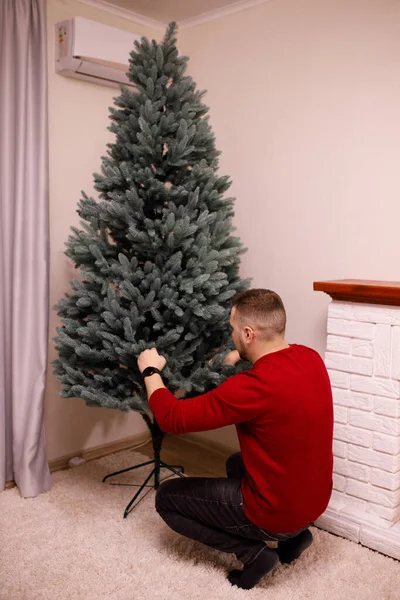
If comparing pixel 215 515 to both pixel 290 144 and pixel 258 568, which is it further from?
pixel 290 144

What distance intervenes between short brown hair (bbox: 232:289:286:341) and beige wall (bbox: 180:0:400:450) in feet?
2.86

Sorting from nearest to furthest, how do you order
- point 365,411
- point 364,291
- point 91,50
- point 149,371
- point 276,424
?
1. point 276,424
2. point 149,371
3. point 364,291
4. point 365,411
5. point 91,50

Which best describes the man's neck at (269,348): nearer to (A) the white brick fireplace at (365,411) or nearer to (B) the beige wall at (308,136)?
(A) the white brick fireplace at (365,411)

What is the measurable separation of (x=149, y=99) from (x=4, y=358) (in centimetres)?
143

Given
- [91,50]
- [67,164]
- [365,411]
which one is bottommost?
[365,411]

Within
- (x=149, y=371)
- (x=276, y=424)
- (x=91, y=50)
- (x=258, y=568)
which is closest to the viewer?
(x=276, y=424)

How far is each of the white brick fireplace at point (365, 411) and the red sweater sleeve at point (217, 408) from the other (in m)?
0.74

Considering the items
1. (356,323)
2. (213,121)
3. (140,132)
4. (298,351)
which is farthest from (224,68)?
(298,351)

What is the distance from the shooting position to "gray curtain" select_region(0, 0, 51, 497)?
109 inches

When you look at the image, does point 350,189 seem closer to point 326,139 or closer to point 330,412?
point 326,139

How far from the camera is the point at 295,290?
305cm

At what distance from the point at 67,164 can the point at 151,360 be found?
4.70ft

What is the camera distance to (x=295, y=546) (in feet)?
7.29

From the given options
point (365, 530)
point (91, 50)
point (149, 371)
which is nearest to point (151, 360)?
point (149, 371)
